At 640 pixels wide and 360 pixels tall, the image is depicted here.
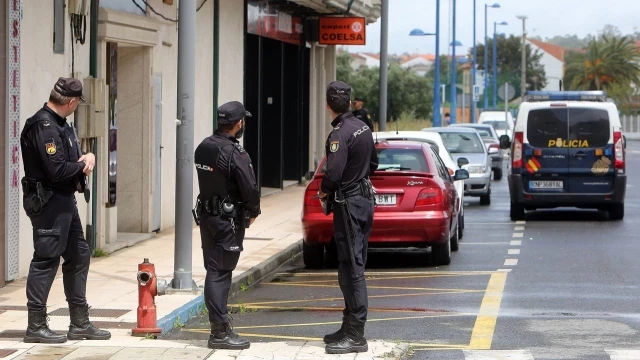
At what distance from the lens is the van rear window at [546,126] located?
20.3 metres

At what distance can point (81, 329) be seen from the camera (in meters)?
9.16

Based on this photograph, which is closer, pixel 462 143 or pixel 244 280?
pixel 244 280

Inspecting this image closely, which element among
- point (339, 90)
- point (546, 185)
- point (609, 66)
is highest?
point (609, 66)

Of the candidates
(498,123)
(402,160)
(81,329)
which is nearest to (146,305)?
(81,329)

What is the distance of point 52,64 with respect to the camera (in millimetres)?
13180

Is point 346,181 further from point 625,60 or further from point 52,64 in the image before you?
point 625,60

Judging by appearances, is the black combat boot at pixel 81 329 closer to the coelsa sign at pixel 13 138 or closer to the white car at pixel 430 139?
the coelsa sign at pixel 13 138

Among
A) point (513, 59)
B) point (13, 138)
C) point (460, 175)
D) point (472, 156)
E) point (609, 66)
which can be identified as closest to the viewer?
point (13, 138)

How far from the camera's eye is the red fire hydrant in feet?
30.8

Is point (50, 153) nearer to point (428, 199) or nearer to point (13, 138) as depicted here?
point (13, 138)

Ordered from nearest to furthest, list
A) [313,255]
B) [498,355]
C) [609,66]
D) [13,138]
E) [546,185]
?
[498,355] → [13,138] → [313,255] → [546,185] → [609,66]

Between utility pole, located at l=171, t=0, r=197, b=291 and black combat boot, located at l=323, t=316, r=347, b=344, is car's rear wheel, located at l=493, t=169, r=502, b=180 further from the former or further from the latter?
black combat boot, located at l=323, t=316, r=347, b=344

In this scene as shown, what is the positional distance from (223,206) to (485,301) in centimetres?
355

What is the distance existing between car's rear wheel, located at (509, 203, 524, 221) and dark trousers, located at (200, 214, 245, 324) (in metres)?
12.6
